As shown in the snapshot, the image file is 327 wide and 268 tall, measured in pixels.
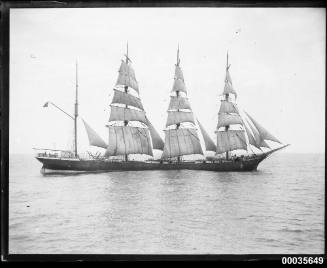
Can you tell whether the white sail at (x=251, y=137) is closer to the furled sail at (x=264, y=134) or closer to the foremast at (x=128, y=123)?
the furled sail at (x=264, y=134)

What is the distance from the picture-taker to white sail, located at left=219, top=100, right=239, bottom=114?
6.84ft

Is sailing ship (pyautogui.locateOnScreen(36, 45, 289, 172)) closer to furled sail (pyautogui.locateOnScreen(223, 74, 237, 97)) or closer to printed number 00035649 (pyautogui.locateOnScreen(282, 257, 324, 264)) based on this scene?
furled sail (pyautogui.locateOnScreen(223, 74, 237, 97))

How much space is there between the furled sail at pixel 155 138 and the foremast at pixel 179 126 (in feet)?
0.10

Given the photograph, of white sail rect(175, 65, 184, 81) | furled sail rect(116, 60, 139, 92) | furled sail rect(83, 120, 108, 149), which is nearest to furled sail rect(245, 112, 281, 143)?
white sail rect(175, 65, 184, 81)

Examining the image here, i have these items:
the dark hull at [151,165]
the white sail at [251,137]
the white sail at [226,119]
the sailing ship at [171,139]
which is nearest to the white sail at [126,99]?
the sailing ship at [171,139]

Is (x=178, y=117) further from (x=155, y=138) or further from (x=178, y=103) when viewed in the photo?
(x=155, y=138)

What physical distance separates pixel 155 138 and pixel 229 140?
45cm

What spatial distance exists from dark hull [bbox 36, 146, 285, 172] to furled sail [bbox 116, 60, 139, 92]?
1.62ft

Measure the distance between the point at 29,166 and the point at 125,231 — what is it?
661mm

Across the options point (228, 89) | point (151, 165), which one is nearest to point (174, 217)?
point (151, 165)

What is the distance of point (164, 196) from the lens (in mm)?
2145

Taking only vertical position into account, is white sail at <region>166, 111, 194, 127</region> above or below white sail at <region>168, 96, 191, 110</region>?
below

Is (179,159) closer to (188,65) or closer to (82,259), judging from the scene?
(188,65)

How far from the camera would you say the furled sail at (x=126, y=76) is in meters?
2.07
